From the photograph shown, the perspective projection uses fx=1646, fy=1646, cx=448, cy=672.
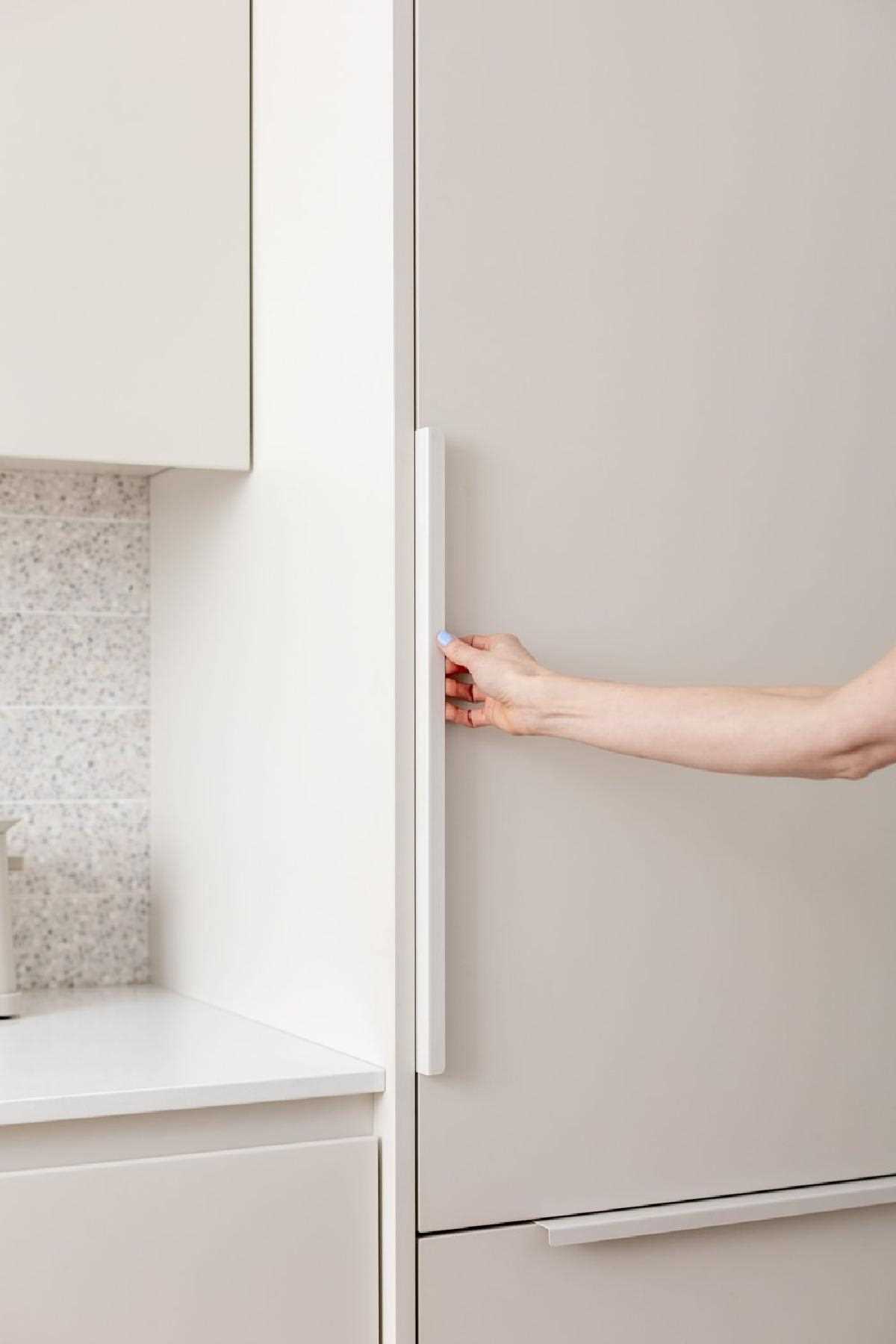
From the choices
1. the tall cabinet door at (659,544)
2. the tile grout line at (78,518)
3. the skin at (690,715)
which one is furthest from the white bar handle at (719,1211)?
the tile grout line at (78,518)

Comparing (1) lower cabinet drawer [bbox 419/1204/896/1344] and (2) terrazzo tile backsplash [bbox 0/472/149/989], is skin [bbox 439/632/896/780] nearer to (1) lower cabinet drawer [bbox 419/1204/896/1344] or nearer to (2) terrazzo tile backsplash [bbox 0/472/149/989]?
(1) lower cabinet drawer [bbox 419/1204/896/1344]

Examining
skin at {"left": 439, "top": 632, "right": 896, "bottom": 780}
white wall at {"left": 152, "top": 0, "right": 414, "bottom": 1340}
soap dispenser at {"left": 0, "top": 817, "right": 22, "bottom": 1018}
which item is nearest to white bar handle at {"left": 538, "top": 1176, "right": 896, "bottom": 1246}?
white wall at {"left": 152, "top": 0, "right": 414, "bottom": 1340}

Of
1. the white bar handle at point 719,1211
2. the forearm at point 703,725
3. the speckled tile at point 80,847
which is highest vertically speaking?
the forearm at point 703,725

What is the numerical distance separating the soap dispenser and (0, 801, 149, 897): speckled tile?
0.61 feet

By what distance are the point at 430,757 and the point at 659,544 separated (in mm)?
300

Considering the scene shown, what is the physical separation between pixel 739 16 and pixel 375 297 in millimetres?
456

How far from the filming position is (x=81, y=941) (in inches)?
77.1

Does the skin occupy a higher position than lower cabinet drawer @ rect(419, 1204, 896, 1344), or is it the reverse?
the skin

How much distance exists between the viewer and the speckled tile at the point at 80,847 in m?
1.93

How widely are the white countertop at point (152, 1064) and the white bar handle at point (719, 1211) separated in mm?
213

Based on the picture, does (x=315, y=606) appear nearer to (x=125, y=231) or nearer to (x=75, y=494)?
(x=125, y=231)

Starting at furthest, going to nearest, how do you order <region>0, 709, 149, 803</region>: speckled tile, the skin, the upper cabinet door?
<region>0, 709, 149, 803</region>: speckled tile < the upper cabinet door < the skin

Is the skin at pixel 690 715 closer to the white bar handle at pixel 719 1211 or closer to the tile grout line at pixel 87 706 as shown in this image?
the white bar handle at pixel 719 1211

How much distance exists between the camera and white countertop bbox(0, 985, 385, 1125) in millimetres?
1285
